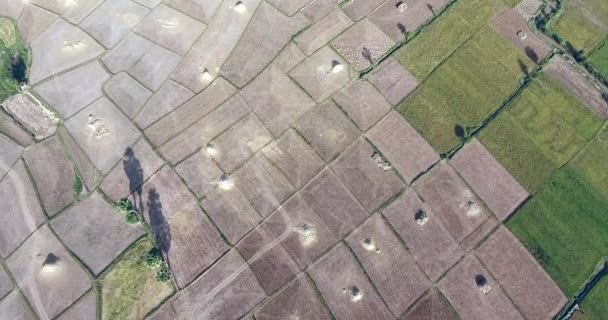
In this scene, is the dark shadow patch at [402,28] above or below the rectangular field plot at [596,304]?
above

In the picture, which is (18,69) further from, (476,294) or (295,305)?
(476,294)

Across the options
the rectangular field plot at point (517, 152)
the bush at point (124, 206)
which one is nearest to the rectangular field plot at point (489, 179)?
the rectangular field plot at point (517, 152)

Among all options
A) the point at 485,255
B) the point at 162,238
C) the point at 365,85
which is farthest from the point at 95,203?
the point at 485,255

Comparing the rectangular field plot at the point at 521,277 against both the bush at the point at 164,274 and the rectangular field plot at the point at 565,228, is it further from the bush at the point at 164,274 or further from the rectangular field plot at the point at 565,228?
the bush at the point at 164,274

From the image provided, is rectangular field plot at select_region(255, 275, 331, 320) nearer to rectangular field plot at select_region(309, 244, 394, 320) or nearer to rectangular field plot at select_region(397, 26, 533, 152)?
rectangular field plot at select_region(309, 244, 394, 320)

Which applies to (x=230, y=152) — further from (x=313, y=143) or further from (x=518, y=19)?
(x=518, y=19)
